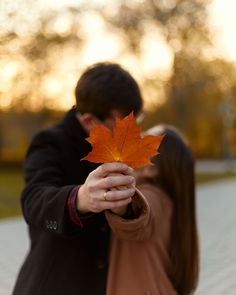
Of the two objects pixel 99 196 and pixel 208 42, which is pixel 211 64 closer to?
pixel 208 42

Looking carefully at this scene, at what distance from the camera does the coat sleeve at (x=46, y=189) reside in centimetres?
141

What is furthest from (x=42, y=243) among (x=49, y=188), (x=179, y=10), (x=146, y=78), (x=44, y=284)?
(x=146, y=78)

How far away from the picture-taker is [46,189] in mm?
1519

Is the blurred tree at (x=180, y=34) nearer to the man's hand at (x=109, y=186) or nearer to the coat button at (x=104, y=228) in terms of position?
the coat button at (x=104, y=228)

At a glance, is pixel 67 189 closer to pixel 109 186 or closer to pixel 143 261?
pixel 109 186

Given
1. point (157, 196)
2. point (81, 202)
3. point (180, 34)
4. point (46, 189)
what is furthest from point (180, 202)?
point (180, 34)

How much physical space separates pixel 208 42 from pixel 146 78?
374cm

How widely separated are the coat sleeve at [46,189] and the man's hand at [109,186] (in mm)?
163

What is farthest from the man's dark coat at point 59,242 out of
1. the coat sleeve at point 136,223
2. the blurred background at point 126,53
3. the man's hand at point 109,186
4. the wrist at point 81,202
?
the blurred background at point 126,53

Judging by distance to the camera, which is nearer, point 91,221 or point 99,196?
point 99,196

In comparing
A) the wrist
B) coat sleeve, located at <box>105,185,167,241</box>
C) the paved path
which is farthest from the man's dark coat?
the paved path

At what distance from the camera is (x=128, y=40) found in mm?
22797

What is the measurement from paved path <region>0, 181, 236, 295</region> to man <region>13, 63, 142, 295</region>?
4051 mm

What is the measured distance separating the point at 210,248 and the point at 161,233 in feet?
20.6
